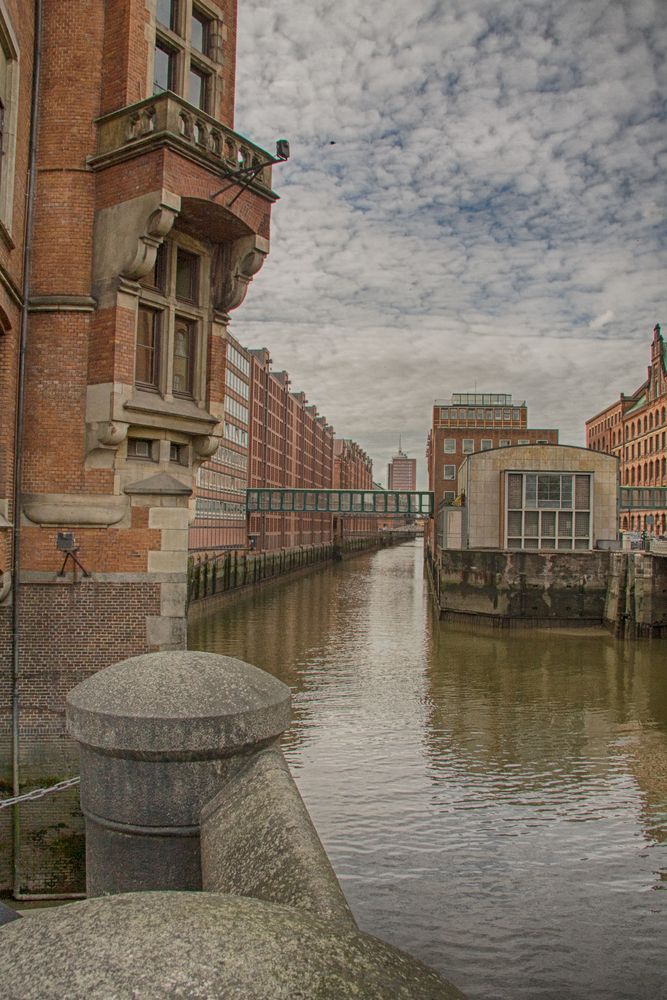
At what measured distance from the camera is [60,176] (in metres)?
9.70

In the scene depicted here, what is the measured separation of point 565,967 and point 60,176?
11.4 m

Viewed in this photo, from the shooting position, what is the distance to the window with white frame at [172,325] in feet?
33.3

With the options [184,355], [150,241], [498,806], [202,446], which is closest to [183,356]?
[184,355]

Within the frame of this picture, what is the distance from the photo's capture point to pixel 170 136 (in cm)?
899

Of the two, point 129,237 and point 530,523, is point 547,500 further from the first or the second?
point 129,237

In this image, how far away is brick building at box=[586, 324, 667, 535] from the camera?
73250mm

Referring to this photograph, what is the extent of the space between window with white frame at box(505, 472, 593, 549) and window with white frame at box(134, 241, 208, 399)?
35.4 meters

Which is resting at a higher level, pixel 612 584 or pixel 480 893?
pixel 612 584

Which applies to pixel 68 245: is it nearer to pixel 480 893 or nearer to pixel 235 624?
pixel 480 893

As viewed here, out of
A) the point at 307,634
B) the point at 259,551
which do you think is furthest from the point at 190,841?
the point at 259,551

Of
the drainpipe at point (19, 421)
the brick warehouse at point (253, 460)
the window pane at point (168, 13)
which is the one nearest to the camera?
the drainpipe at point (19, 421)

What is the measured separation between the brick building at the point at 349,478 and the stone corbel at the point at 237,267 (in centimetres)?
11539

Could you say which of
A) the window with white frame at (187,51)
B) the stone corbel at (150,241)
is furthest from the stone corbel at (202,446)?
the window with white frame at (187,51)

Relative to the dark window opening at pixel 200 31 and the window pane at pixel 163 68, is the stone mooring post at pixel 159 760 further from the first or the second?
the dark window opening at pixel 200 31
